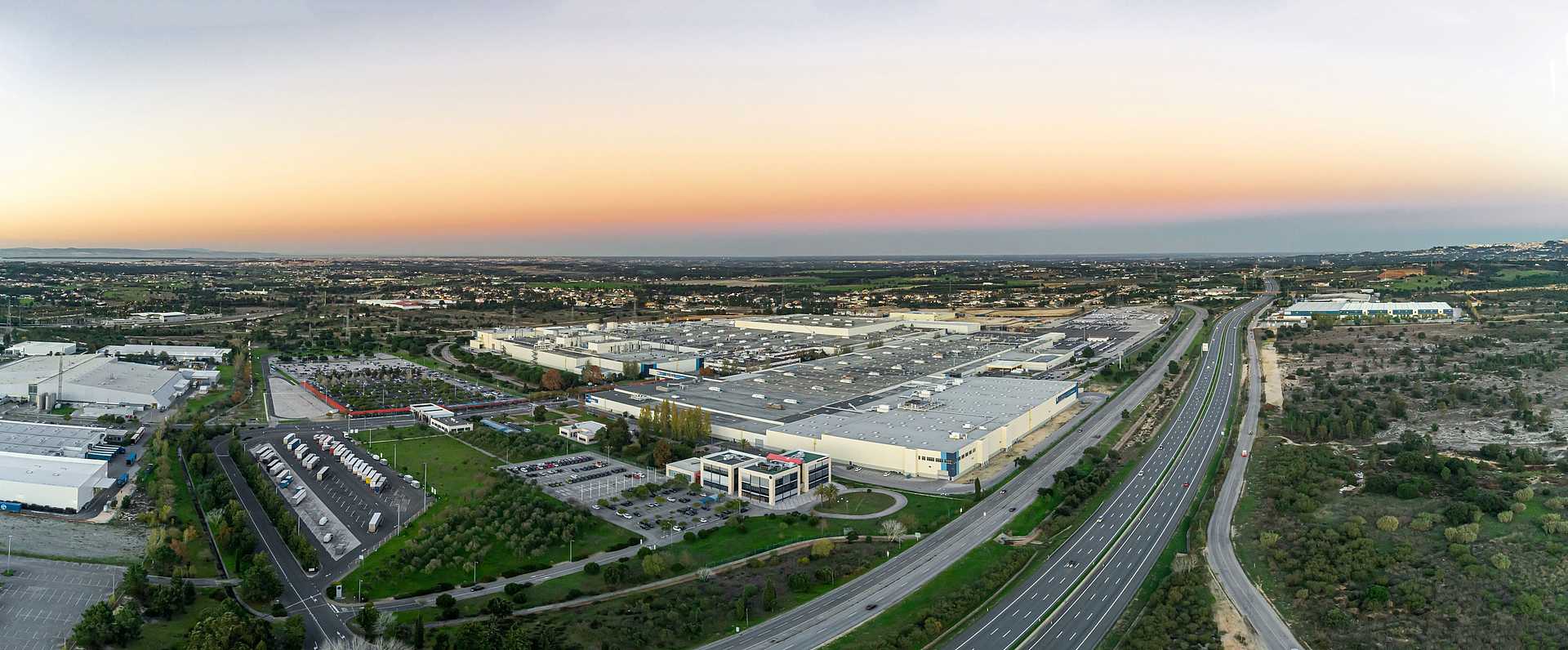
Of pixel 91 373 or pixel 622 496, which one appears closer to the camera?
pixel 622 496

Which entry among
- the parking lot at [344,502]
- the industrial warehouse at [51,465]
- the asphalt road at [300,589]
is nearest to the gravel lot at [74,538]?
the industrial warehouse at [51,465]

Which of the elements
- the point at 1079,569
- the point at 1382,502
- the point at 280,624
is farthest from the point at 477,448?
the point at 1382,502

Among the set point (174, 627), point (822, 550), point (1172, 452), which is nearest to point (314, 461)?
point (174, 627)

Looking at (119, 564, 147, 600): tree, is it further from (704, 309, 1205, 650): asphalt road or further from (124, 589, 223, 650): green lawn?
(704, 309, 1205, 650): asphalt road

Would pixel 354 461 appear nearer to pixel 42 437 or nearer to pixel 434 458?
pixel 434 458

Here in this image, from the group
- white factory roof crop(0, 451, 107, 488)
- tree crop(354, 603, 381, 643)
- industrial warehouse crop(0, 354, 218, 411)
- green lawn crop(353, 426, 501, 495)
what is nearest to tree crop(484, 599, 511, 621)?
tree crop(354, 603, 381, 643)

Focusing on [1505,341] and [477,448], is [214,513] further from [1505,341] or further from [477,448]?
[1505,341]
